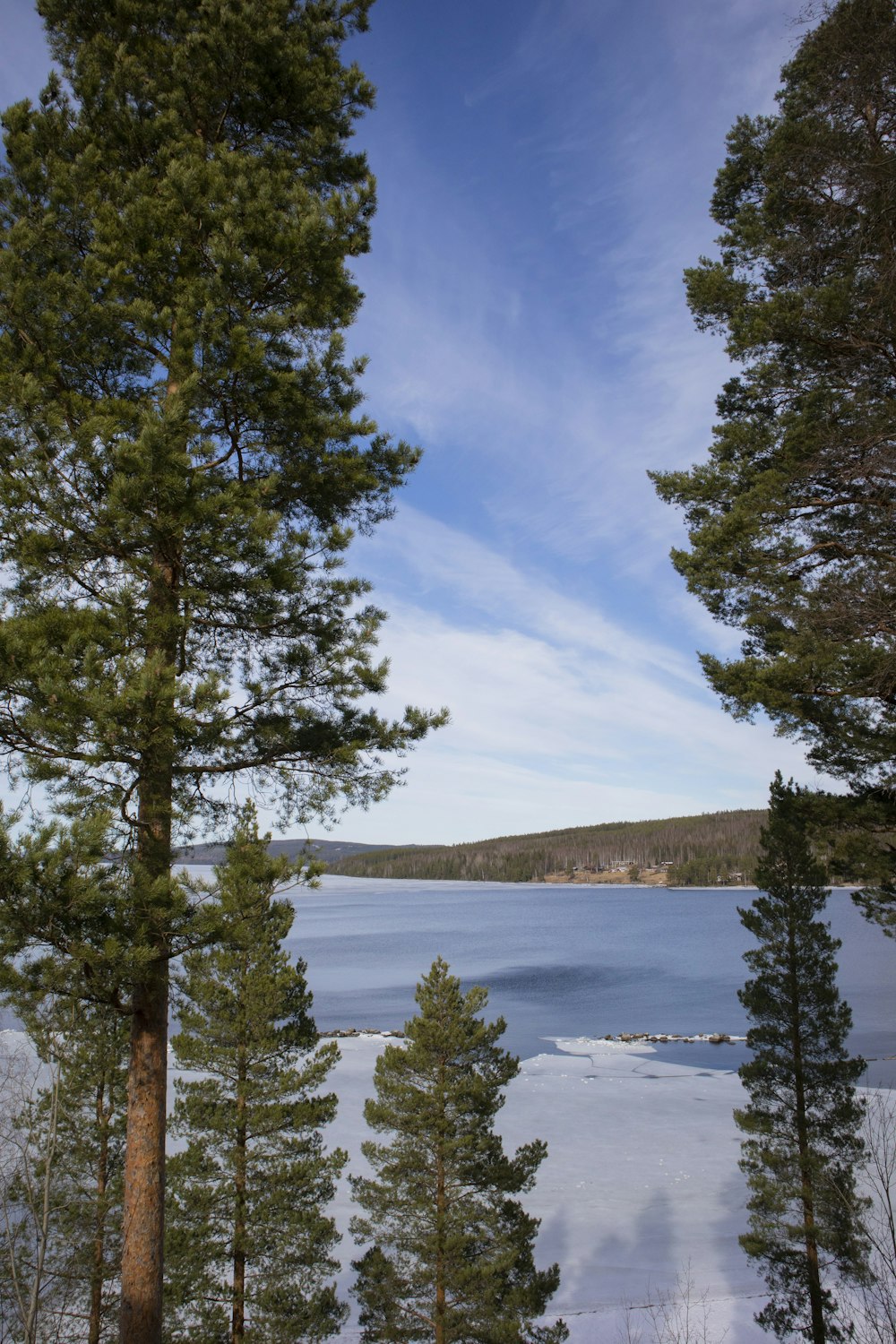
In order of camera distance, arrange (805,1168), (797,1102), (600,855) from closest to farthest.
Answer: (805,1168) → (797,1102) → (600,855)

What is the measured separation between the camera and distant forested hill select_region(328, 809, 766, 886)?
4892 inches

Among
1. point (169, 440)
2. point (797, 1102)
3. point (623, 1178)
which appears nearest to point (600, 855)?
point (623, 1178)

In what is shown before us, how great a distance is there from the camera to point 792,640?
6.89 meters

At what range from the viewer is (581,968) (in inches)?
1863

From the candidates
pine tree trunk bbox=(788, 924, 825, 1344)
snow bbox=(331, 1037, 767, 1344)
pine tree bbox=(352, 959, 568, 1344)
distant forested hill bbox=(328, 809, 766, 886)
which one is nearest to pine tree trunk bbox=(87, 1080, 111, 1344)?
pine tree bbox=(352, 959, 568, 1344)

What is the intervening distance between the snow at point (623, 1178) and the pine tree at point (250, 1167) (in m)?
3.44

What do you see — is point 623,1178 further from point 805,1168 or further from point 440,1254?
point 440,1254

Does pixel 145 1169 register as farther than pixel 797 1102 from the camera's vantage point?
No

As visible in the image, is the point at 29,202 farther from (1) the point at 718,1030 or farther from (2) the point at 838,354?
(1) the point at 718,1030

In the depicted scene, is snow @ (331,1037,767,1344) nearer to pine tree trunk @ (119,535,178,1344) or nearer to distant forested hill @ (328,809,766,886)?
pine tree trunk @ (119,535,178,1344)

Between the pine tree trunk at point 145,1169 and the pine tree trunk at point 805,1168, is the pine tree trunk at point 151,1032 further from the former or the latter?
the pine tree trunk at point 805,1168

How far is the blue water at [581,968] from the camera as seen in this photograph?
101 feet

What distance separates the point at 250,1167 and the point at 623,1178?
35.1 feet

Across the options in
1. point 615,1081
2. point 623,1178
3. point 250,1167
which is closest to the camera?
point 250,1167
